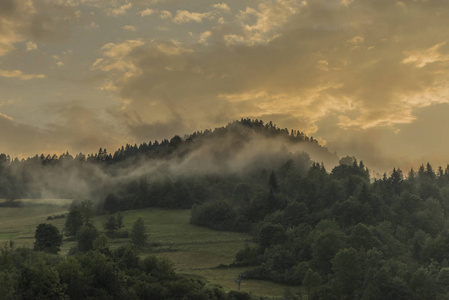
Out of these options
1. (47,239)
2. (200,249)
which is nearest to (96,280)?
(47,239)

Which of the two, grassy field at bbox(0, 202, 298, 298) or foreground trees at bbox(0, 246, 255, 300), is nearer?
foreground trees at bbox(0, 246, 255, 300)

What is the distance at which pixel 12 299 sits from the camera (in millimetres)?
68312

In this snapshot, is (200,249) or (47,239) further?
(200,249)

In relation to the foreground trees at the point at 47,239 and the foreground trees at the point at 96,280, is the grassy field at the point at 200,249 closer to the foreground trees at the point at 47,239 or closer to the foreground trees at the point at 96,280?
the foreground trees at the point at 47,239

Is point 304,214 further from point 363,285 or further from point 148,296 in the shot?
point 148,296

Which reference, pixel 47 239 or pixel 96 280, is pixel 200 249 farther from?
pixel 96 280

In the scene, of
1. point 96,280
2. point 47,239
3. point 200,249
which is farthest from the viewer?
point 200,249

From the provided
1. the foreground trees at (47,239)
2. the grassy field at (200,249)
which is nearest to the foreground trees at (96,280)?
the grassy field at (200,249)

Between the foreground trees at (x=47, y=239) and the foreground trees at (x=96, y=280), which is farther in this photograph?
the foreground trees at (x=47, y=239)

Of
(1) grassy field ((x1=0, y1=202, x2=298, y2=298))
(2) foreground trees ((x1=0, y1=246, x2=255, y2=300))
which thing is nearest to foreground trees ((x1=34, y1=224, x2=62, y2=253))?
(1) grassy field ((x1=0, y1=202, x2=298, y2=298))

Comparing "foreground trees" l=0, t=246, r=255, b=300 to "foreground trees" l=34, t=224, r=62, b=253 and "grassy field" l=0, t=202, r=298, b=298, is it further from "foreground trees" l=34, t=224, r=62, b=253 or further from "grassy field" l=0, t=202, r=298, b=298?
"foreground trees" l=34, t=224, r=62, b=253

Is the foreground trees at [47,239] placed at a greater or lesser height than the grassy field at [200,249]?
greater

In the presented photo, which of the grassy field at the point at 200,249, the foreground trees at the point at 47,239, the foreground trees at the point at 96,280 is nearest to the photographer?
the foreground trees at the point at 96,280

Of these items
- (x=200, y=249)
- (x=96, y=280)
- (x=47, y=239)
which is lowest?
(x=200, y=249)
